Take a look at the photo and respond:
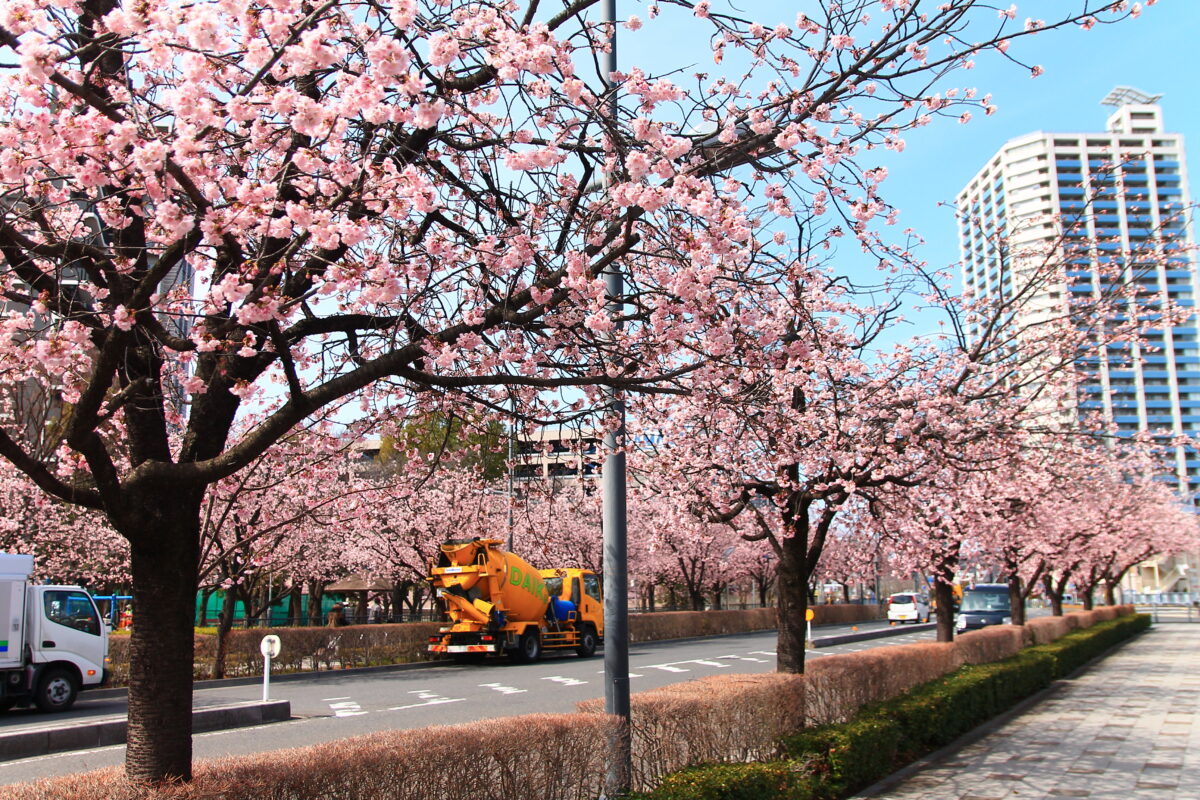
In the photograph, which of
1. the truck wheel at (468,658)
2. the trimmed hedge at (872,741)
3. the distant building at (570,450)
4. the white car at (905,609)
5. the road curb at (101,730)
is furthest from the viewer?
the white car at (905,609)

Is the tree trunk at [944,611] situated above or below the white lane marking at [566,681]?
above

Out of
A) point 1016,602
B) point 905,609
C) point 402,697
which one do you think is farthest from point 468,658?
point 905,609

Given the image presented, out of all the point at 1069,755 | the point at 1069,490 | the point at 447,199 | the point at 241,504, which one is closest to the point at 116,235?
the point at 447,199

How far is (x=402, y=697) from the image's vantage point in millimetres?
15773

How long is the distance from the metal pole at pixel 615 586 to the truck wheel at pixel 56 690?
1306 centimetres

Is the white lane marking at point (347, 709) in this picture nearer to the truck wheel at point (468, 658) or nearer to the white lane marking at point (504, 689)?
the white lane marking at point (504, 689)

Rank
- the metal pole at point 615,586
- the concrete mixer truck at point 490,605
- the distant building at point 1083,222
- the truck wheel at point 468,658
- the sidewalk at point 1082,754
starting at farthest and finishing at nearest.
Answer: the truck wheel at point 468,658
the concrete mixer truck at point 490,605
the distant building at point 1083,222
the sidewalk at point 1082,754
the metal pole at point 615,586

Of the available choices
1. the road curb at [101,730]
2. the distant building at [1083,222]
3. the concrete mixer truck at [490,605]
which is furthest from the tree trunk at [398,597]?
the distant building at [1083,222]

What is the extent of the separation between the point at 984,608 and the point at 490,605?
747 inches

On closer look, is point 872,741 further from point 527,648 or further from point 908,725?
point 527,648

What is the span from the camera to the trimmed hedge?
6105mm

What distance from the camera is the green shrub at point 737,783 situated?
568 cm

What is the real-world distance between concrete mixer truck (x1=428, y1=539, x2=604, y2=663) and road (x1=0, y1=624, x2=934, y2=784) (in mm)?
597

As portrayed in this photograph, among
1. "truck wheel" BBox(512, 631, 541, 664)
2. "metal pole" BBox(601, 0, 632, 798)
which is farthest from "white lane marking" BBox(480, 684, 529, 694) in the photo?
"metal pole" BBox(601, 0, 632, 798)
